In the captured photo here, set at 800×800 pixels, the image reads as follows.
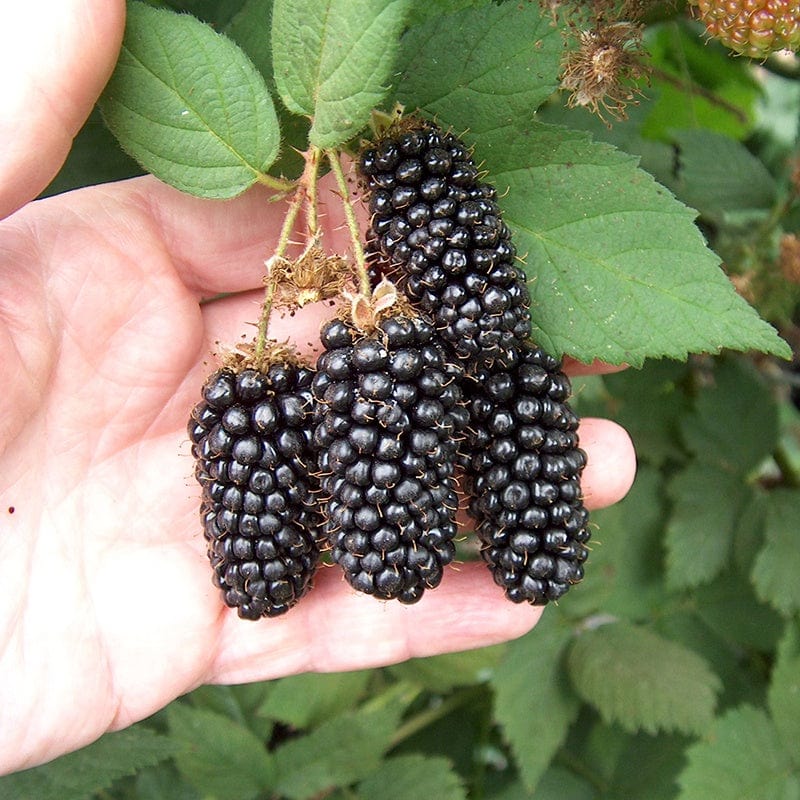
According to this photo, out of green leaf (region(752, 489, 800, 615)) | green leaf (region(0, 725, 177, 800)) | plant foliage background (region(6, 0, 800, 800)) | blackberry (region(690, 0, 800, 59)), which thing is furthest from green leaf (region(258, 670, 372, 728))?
blackberry (region(690, 0, 800, 59))

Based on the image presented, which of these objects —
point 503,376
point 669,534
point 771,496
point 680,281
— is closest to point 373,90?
point 503,376

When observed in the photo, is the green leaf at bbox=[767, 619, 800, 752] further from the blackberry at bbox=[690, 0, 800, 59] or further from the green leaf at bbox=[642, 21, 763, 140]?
the green leaf at bbox=[642, 21, 763, 140]

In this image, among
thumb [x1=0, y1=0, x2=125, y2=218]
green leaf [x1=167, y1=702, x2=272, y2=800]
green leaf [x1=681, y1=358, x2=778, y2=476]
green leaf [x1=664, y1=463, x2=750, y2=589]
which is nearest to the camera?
thumb [x1=0, y1=0, x2=125, y2=218]

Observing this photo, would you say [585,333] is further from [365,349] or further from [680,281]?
[365,349]

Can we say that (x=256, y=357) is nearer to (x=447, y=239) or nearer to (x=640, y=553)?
(x=447, y=239)

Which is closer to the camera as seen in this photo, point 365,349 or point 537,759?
point 365,349
